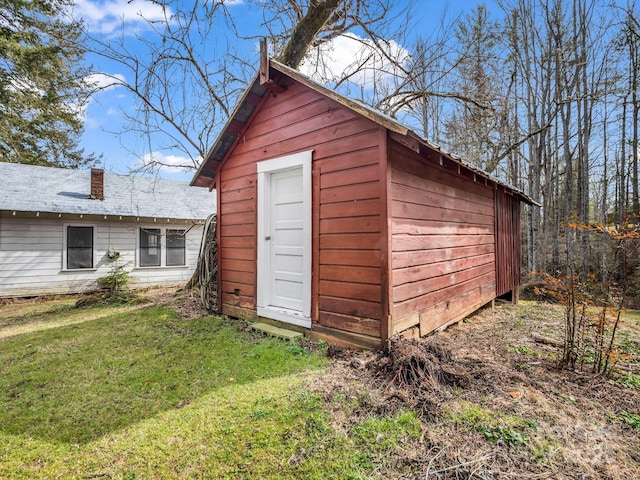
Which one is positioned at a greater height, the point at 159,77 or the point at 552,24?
the point at 552,24

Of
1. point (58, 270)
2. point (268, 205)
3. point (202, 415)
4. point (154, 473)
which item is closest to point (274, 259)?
point (268, 205)

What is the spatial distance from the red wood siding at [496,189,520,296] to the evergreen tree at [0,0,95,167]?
39.6 ft

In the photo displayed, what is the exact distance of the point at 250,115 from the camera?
504 cm

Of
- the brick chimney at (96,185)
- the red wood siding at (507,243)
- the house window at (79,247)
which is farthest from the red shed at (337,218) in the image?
the brick chimney at (96,185)

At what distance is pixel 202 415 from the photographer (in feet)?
7.78

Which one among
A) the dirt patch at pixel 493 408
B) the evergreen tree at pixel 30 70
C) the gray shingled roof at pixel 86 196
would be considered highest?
the evergreen tree at pixel 30 70

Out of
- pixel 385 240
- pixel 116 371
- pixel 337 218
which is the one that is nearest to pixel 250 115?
pixel 337 218

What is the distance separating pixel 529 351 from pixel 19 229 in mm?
11729

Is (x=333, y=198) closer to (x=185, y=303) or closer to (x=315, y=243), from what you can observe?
(x=315, y=243)

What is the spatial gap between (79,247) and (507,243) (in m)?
11.8

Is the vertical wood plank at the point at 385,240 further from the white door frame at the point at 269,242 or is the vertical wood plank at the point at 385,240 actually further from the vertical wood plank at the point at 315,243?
the white door frame at the point at 269,242

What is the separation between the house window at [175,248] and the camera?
1037 cm

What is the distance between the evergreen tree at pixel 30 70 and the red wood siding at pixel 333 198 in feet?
26.7

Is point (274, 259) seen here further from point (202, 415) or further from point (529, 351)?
point (529, 351)
